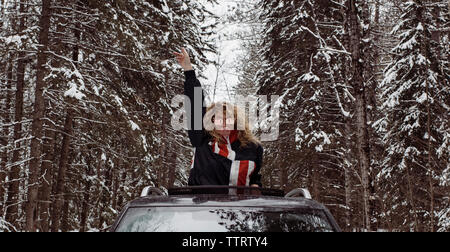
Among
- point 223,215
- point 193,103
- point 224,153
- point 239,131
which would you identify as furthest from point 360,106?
point 223,215

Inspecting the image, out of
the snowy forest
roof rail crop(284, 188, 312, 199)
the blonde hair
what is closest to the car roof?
roof rail crop(284, 188, 312, 199)

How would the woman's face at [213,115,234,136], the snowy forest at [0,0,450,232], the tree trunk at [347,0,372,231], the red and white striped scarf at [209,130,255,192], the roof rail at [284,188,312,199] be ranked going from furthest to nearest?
the snowy forest at [0,0,450,232] → the tree trunk at [347,0,372,231] → the woman's face at [213,115,234,136] → the red and white striped scarf at [209,130,255,192] → the roof rail at [284,188,312,199]

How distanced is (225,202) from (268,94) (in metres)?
14.8

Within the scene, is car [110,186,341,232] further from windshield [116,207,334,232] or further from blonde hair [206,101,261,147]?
blonde hair [206,101,261,147]

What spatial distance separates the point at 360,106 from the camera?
9.51m

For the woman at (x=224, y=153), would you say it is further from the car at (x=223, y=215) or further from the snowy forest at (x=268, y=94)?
the snowy forest at (x=268, y=94)

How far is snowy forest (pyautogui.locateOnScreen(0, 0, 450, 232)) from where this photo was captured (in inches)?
387

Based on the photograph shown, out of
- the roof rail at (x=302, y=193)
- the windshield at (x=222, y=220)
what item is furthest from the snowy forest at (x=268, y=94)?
the windshield at (x=222, y=220)

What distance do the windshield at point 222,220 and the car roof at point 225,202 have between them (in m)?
0.05

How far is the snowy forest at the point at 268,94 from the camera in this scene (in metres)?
9.83

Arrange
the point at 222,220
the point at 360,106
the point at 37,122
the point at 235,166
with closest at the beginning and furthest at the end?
the point at 222,220 < the point at 235,166 < the point at 360,106 < the point at 37,122

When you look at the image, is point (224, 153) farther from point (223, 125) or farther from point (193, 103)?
point (193, 103)
